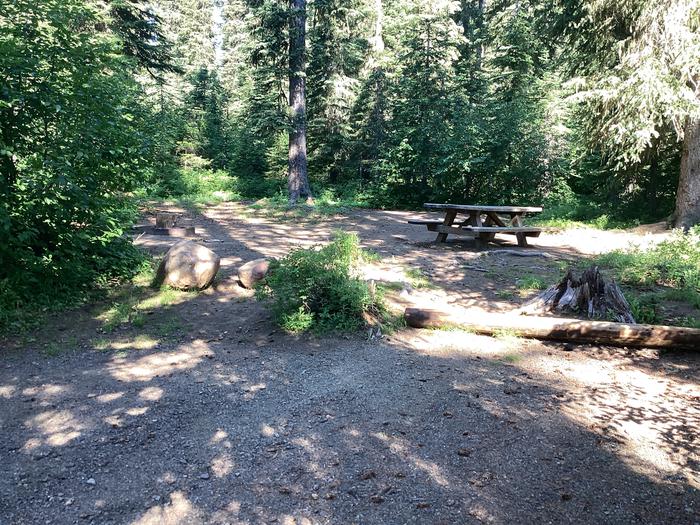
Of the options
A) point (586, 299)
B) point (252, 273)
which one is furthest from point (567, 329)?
point (252, 273)

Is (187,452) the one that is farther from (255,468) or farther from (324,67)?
(324,67)

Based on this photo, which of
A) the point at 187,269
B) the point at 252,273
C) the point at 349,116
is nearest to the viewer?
the point at 187,269

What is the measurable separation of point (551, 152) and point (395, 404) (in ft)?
55.7

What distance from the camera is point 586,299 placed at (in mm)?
6676

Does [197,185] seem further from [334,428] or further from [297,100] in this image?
[334,428]

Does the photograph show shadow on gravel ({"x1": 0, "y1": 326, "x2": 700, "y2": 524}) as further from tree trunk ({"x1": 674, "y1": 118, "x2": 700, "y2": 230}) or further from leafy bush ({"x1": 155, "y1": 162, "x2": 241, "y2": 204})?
leafy bush ({"x1": 155, "y1": 162, "x2": 241, "y2": 204})

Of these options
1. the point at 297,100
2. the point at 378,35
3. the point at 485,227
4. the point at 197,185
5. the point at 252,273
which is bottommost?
the point at 252,273

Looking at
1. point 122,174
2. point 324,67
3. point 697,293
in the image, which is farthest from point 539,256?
point 324,67

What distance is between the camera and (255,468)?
11.1 ft

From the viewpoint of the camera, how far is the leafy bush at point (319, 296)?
618 centimetres

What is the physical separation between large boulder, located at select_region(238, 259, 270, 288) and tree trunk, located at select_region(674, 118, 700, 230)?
10264 millimetres

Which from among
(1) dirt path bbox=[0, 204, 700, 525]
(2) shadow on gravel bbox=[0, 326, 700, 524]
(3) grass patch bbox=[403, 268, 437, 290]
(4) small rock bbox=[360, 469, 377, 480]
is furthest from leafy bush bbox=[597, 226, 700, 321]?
(4) small rock bbox=[360, 469, 377, 480]

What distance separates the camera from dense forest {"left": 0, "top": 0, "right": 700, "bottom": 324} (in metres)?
6.32

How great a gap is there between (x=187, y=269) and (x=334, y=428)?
455cm
